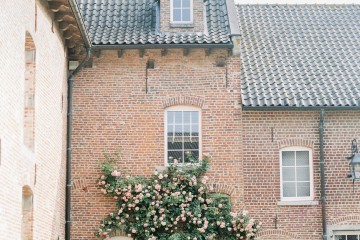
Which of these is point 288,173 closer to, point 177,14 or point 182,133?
point 182,133

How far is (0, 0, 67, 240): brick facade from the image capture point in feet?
42.1

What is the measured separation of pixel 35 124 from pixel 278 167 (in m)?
7.63

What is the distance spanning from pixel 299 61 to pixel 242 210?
5.07 m

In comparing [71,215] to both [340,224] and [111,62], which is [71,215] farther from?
[340,224]

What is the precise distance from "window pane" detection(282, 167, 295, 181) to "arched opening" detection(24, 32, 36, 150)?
7885 mm

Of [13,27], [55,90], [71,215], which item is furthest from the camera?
[71,215]

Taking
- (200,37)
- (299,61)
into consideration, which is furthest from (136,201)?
(299,61)

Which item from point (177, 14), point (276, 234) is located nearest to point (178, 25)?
point (177, 14)

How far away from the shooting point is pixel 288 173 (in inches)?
813

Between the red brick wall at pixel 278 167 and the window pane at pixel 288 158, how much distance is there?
0.25 meters

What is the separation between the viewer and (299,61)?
73.2ft

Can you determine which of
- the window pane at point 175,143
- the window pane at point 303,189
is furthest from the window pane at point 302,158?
the window pane at point 175,143

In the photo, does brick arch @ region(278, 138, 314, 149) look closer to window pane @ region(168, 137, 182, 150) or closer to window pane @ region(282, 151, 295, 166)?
window pane @ region(282, 151, 295, 166)

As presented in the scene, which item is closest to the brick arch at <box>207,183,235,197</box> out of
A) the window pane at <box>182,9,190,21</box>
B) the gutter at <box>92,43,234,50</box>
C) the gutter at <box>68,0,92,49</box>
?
the gutter at <box>92,43,234,50</box>
